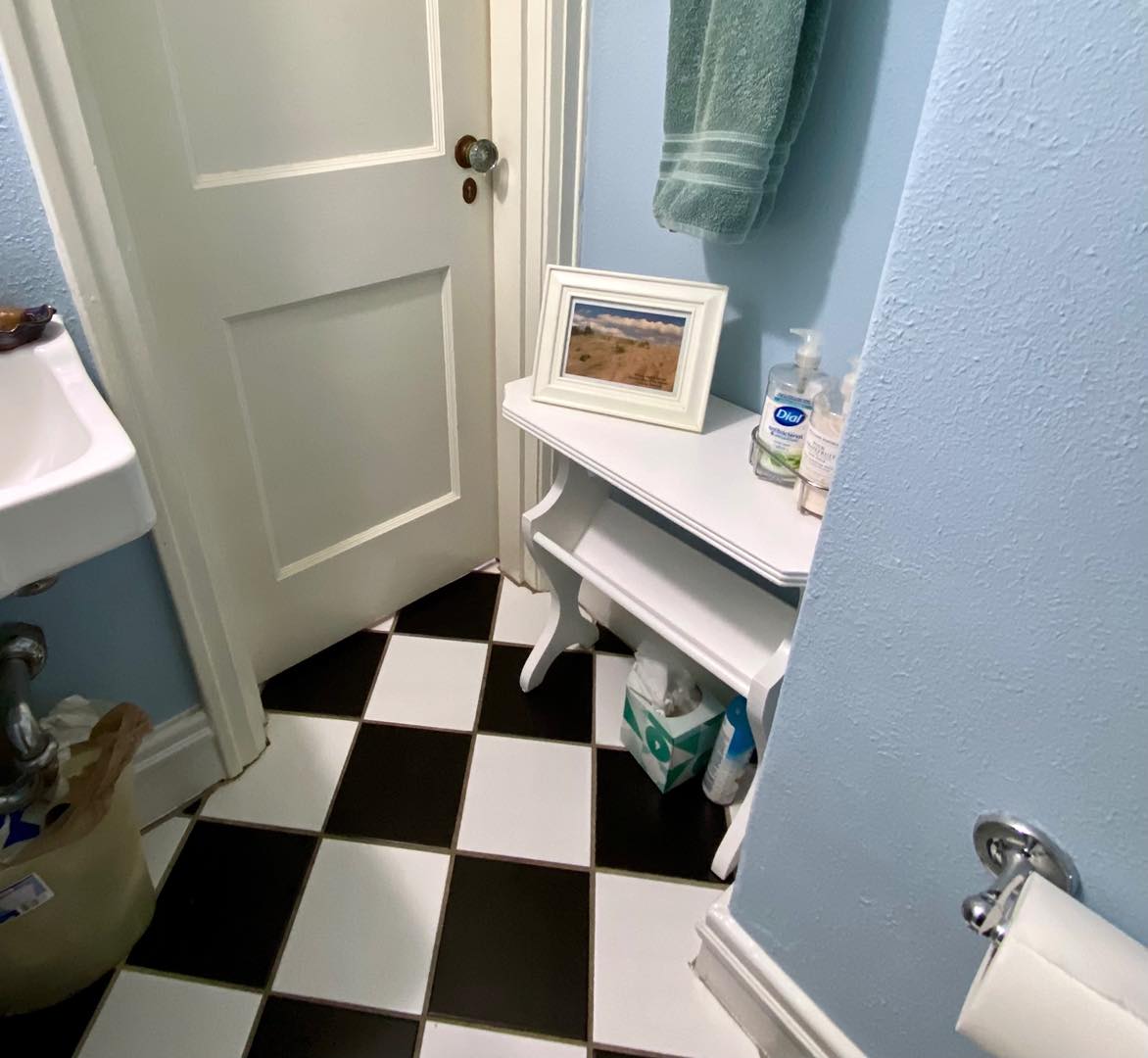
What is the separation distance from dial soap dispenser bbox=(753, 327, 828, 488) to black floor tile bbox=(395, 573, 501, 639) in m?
0.83

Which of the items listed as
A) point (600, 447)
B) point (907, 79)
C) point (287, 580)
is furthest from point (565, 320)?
point (287, 580)

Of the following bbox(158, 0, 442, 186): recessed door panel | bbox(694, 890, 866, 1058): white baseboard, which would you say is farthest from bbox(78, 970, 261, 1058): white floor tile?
bbox(158, 0, 442, 186): recessed door panel

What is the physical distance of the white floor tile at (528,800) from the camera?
1.35 metres

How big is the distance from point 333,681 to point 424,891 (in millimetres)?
487

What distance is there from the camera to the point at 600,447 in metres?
1.19

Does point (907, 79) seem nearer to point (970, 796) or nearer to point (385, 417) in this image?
point (970, 796)

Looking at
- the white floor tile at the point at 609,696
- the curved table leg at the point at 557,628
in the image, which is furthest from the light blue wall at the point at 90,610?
the white floor tile at the point at 609,696

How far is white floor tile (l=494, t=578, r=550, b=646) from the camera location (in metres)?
1.74

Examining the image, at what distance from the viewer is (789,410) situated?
106 centimetres

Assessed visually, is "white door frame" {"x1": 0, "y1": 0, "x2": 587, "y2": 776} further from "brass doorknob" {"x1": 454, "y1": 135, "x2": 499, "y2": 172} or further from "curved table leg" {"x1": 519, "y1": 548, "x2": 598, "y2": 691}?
"curved table leg" {"x1": 519, "y1": 548, "x2": 598, "y2": 691}

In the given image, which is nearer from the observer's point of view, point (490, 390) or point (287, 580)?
point (287, 580)

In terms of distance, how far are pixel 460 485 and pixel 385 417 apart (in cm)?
26

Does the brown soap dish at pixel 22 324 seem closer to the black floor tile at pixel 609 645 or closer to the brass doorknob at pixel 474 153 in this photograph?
the brass doorknob at pixel 474 153

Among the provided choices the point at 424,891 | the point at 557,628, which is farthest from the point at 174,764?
the point at 557,628
